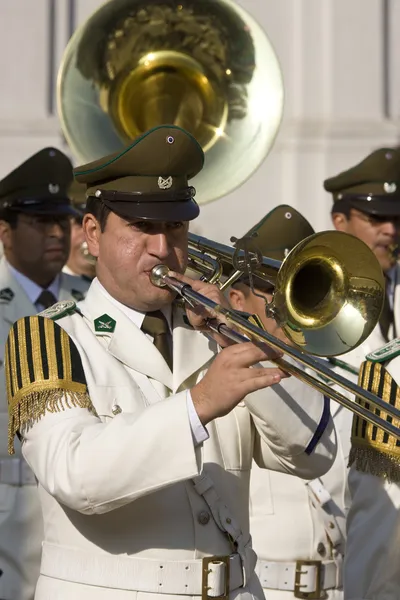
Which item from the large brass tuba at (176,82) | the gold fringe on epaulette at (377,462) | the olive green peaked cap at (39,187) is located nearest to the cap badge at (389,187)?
the large brass tuba at (176,82)

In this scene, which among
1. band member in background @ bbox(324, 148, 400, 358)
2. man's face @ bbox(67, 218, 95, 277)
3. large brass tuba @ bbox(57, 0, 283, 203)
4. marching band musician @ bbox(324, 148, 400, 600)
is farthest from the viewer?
man's face @ bbox(67, 218, 95, 277)

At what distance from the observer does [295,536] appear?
225 inches

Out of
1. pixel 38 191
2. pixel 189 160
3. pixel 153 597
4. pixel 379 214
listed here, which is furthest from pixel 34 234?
pixel 153 597

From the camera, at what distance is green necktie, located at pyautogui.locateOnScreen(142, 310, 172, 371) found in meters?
4.37

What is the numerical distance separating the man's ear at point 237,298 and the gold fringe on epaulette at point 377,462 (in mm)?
947

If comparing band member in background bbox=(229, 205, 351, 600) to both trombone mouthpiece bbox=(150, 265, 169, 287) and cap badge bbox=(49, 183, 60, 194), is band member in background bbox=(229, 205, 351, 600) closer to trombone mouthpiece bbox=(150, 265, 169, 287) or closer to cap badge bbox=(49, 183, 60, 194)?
trombone mouthpiece bbox=(150, 265, 169, 287)

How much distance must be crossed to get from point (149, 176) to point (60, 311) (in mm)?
457

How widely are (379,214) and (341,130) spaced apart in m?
4.91

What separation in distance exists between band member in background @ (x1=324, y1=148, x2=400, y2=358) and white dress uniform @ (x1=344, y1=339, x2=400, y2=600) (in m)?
1.36

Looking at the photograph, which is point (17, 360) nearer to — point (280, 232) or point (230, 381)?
point (230, 381)

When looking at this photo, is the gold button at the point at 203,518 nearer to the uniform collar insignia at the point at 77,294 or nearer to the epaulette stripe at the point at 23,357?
the epaulette stripe at the point at 23,357

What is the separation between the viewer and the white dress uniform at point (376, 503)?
4.89m

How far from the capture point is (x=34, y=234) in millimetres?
7402

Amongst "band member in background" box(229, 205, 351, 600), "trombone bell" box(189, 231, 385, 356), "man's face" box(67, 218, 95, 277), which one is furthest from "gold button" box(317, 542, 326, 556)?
"man's face" box(67, 218, 95, 277)
